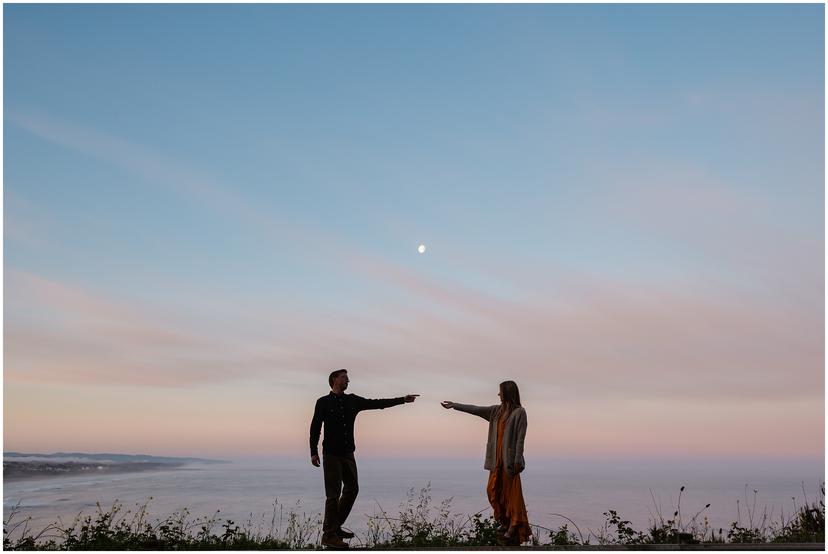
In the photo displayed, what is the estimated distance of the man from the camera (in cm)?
924

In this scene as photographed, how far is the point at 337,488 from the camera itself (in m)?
9.36

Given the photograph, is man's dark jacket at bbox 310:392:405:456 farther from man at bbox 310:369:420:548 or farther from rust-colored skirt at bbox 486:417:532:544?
rust-colored skirt at bbox 486:417:532:544

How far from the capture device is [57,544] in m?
9.43

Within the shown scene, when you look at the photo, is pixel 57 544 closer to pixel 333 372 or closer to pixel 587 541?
pixel 333 372

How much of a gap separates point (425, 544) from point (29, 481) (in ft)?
151

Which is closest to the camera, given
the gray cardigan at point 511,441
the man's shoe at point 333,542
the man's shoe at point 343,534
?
the man's shoe at point 333,542

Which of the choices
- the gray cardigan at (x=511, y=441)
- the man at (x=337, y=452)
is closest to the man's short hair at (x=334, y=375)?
the man at (x=337, y=452)

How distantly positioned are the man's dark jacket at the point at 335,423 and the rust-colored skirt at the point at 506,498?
6.06ft

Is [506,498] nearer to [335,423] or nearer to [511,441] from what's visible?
[511,441]

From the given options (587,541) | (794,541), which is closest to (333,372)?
(587,541)

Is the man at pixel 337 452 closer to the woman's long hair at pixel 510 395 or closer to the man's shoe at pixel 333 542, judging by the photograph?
the man's shoe at pixel 333 542

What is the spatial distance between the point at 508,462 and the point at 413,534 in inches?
62.8

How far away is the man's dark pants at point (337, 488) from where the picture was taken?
9228 mm

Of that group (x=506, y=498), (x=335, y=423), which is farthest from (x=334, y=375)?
(x=506, y=498)
